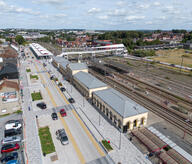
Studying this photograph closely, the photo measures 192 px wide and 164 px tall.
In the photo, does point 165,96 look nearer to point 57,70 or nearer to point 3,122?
point 3,122

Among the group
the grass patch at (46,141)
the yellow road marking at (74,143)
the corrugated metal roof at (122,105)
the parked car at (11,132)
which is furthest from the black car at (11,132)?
the corrugated metal roof at (122,105)

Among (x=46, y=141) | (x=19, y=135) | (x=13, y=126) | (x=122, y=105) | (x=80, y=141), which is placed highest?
(x=122, y=105)

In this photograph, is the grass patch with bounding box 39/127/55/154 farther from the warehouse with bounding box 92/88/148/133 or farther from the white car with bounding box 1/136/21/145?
the warehouse with bounding box 92/88/148/133

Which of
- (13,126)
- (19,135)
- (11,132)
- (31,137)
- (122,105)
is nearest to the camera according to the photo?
(31,137)

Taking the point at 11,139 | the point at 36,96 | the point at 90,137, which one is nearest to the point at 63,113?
the point at 90,137

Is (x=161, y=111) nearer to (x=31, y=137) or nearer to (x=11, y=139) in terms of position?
(x=31, y=137)

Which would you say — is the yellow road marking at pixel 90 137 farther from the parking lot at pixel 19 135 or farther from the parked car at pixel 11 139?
the parked car at pixel 11 139
